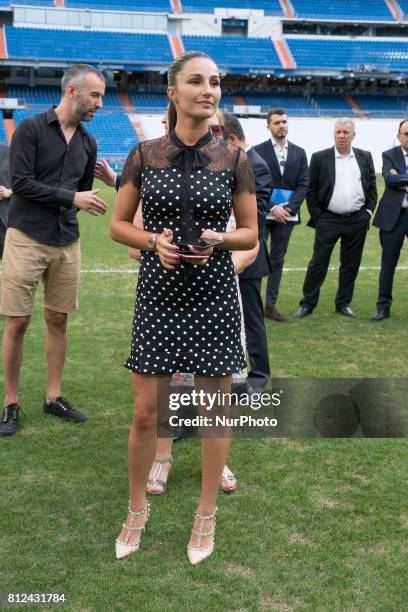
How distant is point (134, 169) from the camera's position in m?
2.95

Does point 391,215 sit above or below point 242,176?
below

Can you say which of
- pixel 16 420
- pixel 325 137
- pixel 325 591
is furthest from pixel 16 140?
pixel 325 137

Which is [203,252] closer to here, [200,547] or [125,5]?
[200,547]

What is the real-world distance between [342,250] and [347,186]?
72 centimetres

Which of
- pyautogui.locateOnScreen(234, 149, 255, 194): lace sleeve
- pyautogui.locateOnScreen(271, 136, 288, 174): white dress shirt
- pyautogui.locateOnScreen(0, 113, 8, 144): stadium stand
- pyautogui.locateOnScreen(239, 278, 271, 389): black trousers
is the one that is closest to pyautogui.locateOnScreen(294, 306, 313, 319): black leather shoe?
pyautogui.locateOnScreen(271, 136, 288, 174): white dress shirt

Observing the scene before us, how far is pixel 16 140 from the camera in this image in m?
4.20

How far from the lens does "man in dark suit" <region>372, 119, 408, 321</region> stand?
24.1 ft

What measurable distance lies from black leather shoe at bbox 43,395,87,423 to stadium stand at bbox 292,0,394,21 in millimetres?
44184

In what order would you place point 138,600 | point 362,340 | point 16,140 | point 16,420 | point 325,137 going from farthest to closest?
point 325,137 → point 362,340 → point 16,420 → point 16,140 → point 138,600

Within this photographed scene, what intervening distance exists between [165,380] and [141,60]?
39367 mm

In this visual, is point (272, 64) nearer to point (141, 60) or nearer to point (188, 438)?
point (141, 60)

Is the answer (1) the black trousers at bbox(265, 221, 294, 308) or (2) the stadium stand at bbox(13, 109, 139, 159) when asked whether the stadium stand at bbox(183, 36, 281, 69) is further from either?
(1) the black trousers at bbox(265, 221, 294, 308)

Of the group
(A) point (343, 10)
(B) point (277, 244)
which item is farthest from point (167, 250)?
(A) point (343, 10)

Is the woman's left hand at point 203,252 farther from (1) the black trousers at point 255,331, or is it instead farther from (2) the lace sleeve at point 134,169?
(1) the black trousers at point 255,331
